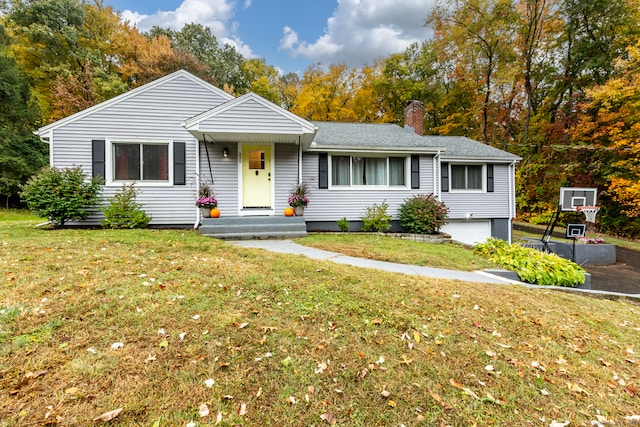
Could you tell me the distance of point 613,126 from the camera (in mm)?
13711

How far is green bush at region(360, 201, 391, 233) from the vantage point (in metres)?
9.45

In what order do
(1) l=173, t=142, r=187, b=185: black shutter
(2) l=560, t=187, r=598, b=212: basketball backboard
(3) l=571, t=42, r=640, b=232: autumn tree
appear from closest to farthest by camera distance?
(1) l=173, t=142, r=187, b=185: black shutter
(2) l=560, t=187, r=598, b=212: basketball backboard
(3) l=571, t=42, r=640, b=232: autumn tree

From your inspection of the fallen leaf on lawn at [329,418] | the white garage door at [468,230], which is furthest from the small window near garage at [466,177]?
the fallen leaf on lawn at [329,418]

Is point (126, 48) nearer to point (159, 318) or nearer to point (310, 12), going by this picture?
point (310, 12)

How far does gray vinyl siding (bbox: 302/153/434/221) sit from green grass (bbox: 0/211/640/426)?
5.51m

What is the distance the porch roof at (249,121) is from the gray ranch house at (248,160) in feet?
0.09

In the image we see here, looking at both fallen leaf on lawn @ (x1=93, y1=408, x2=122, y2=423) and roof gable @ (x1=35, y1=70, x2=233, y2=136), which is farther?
roof gable @ (x1=35, y1=70, x2=233, y2=136)

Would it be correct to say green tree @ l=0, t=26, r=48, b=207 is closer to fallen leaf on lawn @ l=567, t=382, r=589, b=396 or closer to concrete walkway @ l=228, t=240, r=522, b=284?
concrete walkway @ l=228, t=240, r=522, b=284

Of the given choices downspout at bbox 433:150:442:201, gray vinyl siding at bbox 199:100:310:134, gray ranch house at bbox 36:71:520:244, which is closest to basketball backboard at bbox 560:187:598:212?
gray ranch house at bbox 36:71:520:244

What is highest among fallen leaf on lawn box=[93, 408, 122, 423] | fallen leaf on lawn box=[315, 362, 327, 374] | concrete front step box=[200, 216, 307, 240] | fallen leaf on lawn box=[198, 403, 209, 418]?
concrete front step box=[200, 216, 307, 240]

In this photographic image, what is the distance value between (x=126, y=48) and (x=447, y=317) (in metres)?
24.6

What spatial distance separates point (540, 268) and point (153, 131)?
10568 millimetres

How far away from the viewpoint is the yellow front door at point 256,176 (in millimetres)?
8891

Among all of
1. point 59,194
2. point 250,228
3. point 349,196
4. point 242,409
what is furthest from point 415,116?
point 242,409
